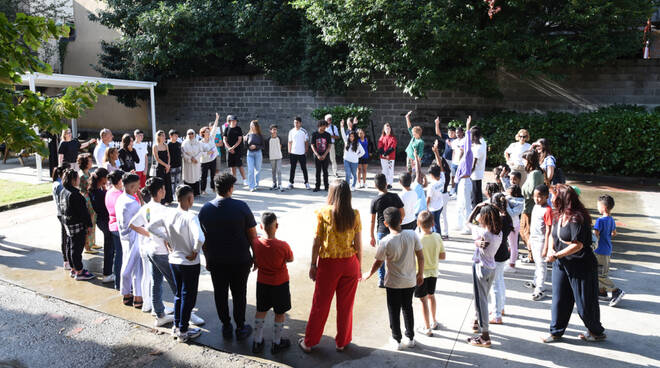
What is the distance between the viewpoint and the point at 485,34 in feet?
45.8

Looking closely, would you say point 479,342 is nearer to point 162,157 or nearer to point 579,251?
point 579,251

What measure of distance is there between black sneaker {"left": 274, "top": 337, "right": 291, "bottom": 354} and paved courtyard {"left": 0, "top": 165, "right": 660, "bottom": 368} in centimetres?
6

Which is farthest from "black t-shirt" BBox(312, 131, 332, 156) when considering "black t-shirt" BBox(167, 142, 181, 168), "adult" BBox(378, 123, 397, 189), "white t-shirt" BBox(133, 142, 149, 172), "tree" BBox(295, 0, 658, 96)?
"tree" BBox(295, 0, 658, 96)

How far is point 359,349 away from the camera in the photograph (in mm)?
5039

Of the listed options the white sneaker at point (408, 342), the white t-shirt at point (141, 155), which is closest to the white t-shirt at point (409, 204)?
the white sneaker at point (408, 342)

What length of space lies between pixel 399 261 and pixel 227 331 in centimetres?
201

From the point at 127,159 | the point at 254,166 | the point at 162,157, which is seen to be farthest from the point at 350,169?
the point at 127,159

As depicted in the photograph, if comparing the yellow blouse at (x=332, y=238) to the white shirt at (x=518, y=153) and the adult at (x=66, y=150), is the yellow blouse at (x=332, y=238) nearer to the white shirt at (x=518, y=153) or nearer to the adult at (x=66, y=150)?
the white shirt at (x=518, y=153)

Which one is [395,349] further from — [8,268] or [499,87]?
[499,87]

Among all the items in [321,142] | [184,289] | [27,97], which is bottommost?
[184,289]

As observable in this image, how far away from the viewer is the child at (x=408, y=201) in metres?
6.32

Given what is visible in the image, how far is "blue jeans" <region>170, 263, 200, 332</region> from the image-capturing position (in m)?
5.07

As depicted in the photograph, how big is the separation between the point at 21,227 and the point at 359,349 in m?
7.88

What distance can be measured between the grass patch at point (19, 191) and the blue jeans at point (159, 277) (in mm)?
7806
